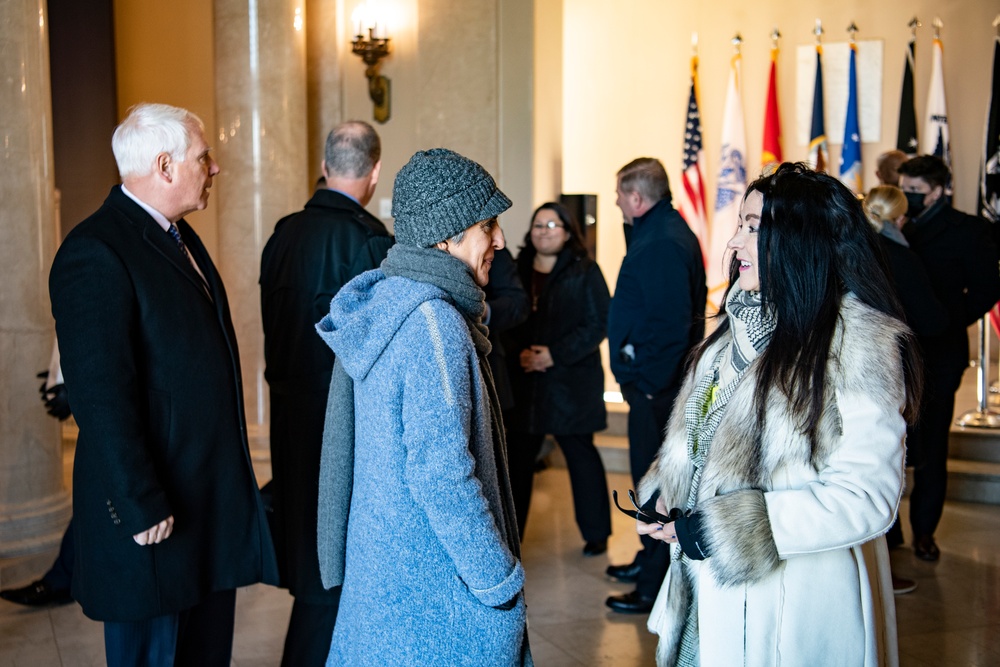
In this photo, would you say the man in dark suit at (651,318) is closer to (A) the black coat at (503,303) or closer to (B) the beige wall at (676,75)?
(A) the black coat at (503,303)

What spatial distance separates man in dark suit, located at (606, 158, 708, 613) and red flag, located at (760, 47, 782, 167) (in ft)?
13.6

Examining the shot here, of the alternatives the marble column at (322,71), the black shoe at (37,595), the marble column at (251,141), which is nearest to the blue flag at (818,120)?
the marble column at (322,71)

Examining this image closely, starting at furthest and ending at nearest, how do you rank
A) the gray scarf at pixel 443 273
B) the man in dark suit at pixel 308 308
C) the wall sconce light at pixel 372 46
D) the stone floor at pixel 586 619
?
the wall sconce light at pixel 372 46, the stone floor at pixel 586 619, the man in dark suit at pixel 308 308, the gray scarf at pixel 443 273

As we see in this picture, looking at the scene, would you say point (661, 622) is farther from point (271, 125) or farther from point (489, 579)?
point (271, 125)

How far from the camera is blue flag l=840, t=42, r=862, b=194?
7.70 meters

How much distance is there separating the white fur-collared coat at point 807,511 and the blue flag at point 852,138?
20.8 feet

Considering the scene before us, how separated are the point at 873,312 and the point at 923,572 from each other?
117 inches

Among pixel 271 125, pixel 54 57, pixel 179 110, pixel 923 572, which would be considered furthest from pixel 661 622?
pixel 54 57

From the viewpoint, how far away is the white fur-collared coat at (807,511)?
5.70 ft

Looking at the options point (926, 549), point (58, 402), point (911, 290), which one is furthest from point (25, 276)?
point (926, 549)

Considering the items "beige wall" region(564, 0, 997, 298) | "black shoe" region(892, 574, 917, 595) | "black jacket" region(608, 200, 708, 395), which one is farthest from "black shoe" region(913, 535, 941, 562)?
"beige wall" region(564, 0, 997, 298)

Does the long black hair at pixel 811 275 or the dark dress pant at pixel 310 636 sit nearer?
the long black hair at pixel 811 275

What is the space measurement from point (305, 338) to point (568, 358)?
163 centimetres

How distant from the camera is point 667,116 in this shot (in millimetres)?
8125
